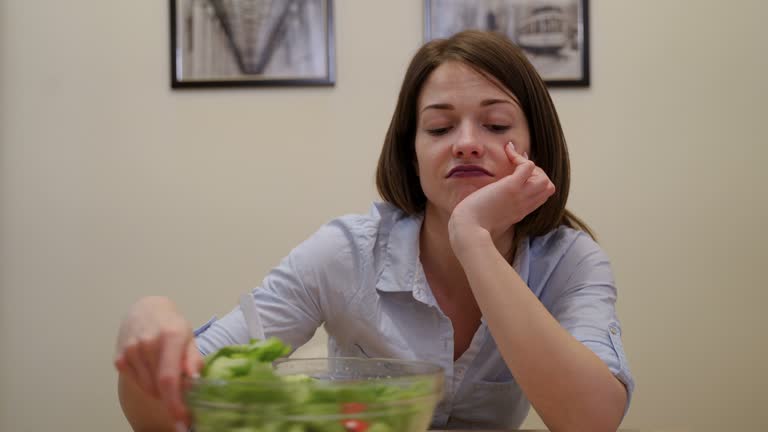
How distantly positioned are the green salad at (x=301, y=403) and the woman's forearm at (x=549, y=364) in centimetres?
46

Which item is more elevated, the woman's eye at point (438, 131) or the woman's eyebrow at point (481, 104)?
the woman's eyebrow at point (481, 104)

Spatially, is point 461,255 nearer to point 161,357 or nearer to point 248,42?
point 161,357

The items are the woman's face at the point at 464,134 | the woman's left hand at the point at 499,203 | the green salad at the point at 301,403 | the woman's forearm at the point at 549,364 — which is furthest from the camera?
the woman's face at the point at 464,134

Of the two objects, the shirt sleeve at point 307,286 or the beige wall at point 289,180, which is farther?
the beige wall at point 289,180

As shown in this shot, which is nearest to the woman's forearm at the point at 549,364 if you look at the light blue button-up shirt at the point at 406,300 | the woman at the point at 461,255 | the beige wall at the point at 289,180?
the woman at the point at 461,255

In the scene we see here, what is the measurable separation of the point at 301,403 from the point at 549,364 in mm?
573

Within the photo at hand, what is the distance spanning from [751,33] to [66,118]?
2.30m

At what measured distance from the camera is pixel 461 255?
104 cm

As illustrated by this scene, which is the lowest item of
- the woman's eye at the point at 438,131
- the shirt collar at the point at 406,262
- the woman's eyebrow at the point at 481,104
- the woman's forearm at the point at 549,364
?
the woman's forearm at the point at 549,364

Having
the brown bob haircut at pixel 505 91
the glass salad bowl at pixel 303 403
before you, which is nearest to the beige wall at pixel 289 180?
the brown bob haircut at pixel 505 91

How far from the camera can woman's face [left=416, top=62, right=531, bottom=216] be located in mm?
1166

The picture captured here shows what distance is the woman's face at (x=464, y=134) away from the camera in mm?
1166

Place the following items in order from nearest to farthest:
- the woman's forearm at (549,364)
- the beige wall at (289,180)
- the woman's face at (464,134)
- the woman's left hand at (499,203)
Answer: the woman's forearm at (549,364), the woman's left hand at (499,203), the woman's face at (464,134), the beige wall at (289,180)

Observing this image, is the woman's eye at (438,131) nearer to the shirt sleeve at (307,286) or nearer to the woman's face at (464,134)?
the woman's face at (464,134)
